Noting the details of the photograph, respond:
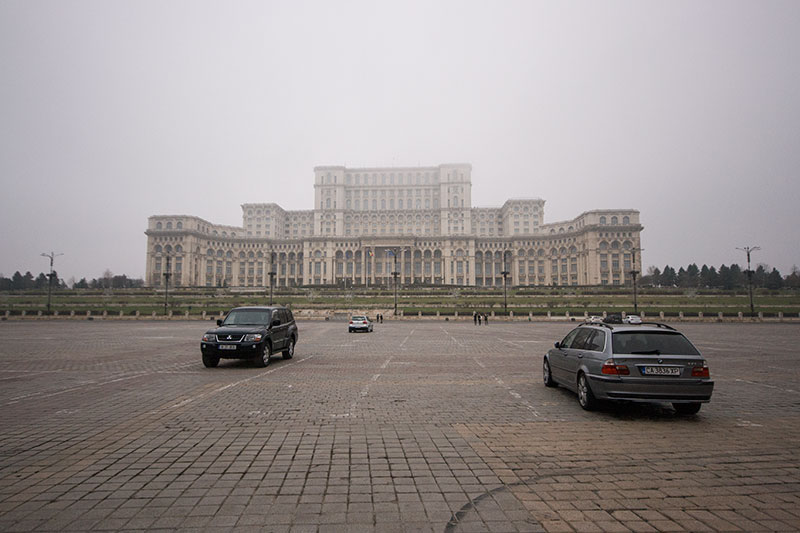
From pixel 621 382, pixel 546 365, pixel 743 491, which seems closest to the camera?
pixel 743 491

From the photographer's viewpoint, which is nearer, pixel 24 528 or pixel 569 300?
pixel 24 528

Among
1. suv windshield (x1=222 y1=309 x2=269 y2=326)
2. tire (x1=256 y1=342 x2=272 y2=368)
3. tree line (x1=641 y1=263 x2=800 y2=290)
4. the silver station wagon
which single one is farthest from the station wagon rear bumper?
tree line (x1=641 y1=263 x2=800 y2=290)

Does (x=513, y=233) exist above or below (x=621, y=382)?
above

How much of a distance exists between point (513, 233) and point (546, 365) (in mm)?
129301

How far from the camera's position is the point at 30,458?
5.03 meters

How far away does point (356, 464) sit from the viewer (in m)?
4.82

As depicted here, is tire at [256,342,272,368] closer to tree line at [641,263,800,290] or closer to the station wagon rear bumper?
the station wagon rear bumper

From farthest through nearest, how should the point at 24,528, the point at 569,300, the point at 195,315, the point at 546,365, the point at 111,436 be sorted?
the point at 569,300 → the point at 195,315 → the point at 546,365 → the point at 111,436 → the point at 24,528

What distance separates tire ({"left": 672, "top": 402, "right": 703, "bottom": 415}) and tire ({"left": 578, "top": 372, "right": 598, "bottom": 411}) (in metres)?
1.43

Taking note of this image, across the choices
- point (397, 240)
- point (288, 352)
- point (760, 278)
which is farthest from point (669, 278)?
point (288, 352)

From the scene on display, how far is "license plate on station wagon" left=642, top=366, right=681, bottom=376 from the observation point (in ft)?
22.7

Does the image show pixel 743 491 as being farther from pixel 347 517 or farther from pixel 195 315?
pixel 195 315

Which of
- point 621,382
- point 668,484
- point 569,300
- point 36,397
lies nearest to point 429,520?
point 668,484

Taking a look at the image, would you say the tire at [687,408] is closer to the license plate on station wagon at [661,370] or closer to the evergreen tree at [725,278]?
the license plate on station wagon at [661,370]
